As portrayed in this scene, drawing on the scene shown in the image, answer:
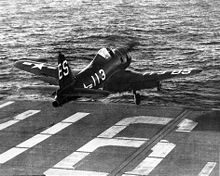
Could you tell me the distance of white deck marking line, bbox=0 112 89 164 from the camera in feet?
90.3

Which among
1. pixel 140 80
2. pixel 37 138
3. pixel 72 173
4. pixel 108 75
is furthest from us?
pixel 108 75

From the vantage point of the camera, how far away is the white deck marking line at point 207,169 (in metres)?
24.5

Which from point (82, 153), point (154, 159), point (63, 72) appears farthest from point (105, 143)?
point (63, 72)

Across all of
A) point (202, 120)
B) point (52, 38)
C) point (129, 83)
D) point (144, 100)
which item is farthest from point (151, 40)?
point (202, 120)

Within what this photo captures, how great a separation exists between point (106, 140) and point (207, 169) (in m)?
6.73

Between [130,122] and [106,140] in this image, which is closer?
[106,140]

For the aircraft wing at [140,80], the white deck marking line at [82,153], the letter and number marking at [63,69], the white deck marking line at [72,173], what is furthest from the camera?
the aircraft wing at [140,80]

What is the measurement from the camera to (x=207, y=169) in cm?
2502

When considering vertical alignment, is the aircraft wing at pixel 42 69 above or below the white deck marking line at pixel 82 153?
above

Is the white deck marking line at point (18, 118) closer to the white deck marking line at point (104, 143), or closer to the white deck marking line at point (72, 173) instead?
the white deck marking line at point (104, 143)

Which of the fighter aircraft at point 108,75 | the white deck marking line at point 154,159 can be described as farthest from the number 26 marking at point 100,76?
the white deck marking line at point 154,159

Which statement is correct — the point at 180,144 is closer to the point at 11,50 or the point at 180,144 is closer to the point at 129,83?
the point at 129,83

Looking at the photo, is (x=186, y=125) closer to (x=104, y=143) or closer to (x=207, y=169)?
(x=104, y=143)

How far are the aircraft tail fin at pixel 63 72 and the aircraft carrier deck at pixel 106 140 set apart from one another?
251cm
